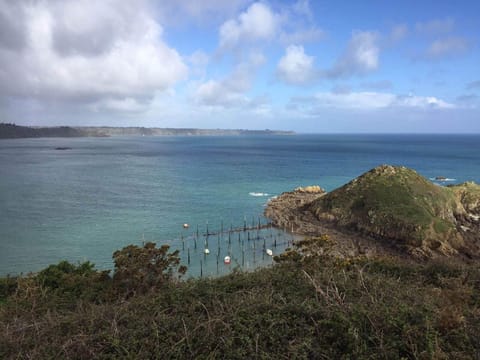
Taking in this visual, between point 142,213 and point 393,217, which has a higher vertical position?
point 393,217

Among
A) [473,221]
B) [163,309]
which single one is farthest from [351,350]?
[473,221]

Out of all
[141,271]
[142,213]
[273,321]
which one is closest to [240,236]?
[142,213]

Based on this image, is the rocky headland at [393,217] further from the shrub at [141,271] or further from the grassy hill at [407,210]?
the shrub at [141,271]

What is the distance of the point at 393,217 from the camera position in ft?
129

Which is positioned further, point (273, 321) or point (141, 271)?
point (141, 271)

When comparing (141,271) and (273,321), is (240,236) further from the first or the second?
(273,321)

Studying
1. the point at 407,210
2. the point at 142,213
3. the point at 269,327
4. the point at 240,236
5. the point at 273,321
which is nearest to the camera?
the point at 269,327

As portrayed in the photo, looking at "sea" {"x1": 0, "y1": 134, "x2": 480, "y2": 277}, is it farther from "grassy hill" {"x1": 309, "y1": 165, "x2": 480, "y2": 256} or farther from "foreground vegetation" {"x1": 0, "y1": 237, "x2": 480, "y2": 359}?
"grassy hill" {"x1": 309, "y1": 165, "x2": 480, "y2": 256}

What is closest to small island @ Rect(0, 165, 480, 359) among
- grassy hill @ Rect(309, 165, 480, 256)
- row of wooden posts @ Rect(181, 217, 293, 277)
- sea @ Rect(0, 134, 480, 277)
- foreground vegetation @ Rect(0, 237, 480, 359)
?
foreground vegetation @ Rect(0, 237, 480, 359)

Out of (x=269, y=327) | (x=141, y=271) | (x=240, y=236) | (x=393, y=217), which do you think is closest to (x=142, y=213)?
(x=240, y=236)

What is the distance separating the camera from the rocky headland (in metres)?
36.2

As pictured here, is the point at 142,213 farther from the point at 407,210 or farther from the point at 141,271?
the point at 407,210

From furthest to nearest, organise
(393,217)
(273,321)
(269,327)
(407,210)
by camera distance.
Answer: (407,210), (393,217), (273,321), (269,327)

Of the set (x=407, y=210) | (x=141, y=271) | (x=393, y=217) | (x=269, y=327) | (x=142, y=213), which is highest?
(x=269, y=327)
